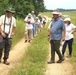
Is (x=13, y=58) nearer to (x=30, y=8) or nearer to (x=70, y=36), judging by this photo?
(x=70, y=36)

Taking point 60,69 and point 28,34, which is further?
point 28,34

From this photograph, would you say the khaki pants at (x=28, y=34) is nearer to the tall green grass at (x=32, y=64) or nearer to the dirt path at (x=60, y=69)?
the tall green grass at (x=32, y=64)

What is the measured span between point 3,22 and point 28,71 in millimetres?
2410

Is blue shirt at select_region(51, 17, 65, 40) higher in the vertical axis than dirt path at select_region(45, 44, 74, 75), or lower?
higher

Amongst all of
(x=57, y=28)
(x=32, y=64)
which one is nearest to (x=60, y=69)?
(x=32, y=64)

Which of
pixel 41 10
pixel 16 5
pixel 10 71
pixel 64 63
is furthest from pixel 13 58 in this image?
pixel 41 10

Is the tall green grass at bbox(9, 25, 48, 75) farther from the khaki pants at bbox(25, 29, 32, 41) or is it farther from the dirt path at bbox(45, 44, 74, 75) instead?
the khaki pants at bbox(25, 29, 32, 41)

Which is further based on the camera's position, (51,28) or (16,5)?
(16,5)

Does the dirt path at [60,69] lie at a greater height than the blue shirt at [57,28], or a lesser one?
lesser

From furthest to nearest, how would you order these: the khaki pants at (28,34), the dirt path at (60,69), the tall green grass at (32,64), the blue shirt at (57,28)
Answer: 1. the khaki pants at (28,34)
2. the blue shirt at (57,28)
3. the dirt path at (60,69)
4. the tall green grass at (32,64)

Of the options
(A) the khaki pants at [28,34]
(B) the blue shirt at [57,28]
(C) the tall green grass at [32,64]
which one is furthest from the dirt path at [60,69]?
(A) the khaki pants at [28,34]

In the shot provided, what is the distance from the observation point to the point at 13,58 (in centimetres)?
1331

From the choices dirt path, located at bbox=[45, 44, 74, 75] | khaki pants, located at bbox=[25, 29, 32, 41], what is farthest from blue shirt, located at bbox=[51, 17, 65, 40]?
khaki pants, located at bbox=[25, 29, 32, 41]

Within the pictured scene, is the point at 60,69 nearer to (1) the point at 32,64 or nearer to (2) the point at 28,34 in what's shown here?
(1) the point at 32,64
